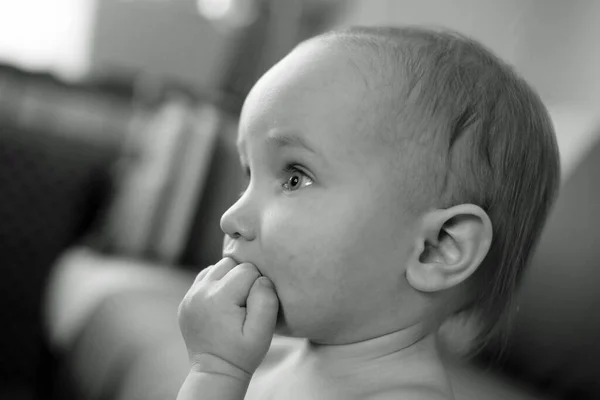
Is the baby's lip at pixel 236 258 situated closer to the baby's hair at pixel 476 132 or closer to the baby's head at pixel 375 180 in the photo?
the baby's head at pixel 375 180

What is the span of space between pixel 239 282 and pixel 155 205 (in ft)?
3.79

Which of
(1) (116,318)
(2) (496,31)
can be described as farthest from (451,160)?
(2) (496,31)

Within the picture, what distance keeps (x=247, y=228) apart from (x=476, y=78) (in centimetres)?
25

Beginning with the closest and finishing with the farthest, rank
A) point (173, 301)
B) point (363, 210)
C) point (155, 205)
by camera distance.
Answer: point (363, 210) → point (173, 301) → point (155, 205)

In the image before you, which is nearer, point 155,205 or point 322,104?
point 322,104

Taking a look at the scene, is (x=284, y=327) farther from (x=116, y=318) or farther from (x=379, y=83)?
(x=116, y=318)

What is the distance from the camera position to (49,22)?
2791mm

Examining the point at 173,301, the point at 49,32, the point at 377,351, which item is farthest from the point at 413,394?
the point at 49,32

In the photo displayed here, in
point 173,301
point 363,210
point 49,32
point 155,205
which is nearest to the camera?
point 363,210

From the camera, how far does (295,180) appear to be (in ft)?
2.13

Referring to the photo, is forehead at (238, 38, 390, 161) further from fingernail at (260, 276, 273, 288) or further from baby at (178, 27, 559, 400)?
fingernail at (260, 276, 273, 288)

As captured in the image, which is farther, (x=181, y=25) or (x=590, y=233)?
(x=181, y=25)

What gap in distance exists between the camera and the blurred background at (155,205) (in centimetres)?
104

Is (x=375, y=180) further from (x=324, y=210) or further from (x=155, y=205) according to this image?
(x=155, y=205)
